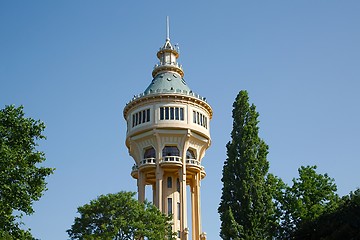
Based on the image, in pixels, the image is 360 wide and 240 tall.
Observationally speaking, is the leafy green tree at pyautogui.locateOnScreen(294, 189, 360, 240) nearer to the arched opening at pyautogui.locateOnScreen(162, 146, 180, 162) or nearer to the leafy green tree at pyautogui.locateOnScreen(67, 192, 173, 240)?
the leafy green tree at pyautogui.locateOnScreen(67, 192, 173, 240)

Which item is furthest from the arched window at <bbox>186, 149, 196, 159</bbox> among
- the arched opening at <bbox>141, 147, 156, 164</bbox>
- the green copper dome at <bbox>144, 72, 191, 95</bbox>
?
the green copper dome at <bbox>144, 72, 191, 95</bbox>

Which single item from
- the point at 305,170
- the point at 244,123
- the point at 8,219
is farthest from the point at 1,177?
the point at 305,170

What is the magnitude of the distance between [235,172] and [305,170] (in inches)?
237

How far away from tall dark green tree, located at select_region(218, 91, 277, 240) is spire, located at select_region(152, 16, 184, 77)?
101 feet

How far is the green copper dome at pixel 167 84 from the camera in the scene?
69.5 m

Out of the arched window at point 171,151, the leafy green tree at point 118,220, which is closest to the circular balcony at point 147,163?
the arched window at point 171,151

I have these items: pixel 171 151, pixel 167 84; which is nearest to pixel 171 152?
pixel 171 151

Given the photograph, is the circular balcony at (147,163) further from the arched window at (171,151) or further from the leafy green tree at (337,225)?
the leafy green tree at (337,225)

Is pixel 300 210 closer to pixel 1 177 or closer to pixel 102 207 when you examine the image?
pixel 102 207

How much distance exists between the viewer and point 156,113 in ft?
221

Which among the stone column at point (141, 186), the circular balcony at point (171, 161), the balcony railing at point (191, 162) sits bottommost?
the stone column at point (141, 186)

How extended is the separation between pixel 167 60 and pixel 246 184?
38.4 metres

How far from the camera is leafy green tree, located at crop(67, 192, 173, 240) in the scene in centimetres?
4661

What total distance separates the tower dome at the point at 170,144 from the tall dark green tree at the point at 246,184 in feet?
73.2
